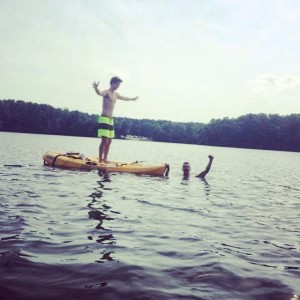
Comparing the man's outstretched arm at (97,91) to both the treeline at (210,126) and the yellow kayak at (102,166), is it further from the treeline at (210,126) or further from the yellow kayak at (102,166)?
the treeline at (210,126)

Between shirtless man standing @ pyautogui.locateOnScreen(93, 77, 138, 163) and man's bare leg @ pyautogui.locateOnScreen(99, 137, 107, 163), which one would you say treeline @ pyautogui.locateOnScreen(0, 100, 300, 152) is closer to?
man's bare leg @ pyautogui.locateOnScreen(99, 137, 107, 163)

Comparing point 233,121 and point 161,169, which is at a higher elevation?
point 233,121

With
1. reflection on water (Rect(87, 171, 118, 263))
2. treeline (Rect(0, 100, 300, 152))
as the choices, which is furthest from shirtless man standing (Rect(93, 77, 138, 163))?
treeline (Rect(0, 100, 300, 152))

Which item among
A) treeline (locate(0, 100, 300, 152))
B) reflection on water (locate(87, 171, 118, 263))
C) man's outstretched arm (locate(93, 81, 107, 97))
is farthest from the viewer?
treeline (locate(0, 100, 300, 152))

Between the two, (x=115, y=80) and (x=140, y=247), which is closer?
Result: (x=140, y=247)

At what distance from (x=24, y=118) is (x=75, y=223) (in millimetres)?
100211

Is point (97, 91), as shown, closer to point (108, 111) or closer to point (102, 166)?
point (108, 111)

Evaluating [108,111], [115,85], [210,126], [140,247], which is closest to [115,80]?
[115,85]

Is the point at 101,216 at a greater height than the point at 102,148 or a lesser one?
lesser

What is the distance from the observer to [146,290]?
3.03 meters

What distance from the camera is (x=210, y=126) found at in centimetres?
11381

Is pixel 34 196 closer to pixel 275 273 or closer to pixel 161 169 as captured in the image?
pixel 275 273

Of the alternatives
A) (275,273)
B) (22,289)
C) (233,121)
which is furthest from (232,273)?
(233,121)

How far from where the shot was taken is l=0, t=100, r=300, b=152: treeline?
9681 centimetres
